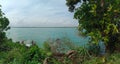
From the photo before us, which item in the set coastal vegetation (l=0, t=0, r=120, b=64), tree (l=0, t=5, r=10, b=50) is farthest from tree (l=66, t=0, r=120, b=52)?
tree (l=0, t=5, r=10, b=50)

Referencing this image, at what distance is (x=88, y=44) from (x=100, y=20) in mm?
1393

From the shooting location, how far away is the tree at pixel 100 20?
1461 cm

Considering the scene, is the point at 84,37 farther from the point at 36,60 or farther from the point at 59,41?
the point at 36,60

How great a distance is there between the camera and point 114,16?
14.7 meters

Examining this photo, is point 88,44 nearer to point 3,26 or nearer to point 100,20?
point 100,20

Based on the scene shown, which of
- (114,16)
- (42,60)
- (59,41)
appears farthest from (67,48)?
(114,16)

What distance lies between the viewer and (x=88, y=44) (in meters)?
15.7

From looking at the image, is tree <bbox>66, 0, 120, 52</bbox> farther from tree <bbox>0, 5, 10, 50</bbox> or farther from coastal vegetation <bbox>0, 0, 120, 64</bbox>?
tree <bbox>0, 5, 10, 50</bbox>

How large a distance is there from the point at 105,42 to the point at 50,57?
103 inches

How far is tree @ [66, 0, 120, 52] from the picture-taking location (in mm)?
14609

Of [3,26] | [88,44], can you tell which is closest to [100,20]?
[88,44]

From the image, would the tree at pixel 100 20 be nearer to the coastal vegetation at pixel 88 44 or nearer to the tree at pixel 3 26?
the coastal vegetation at pixel 88 44

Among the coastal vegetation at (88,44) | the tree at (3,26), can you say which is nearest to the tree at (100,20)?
the coastal vegetation at (88,44)

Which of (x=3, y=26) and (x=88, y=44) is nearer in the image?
(x=88, y=44)
